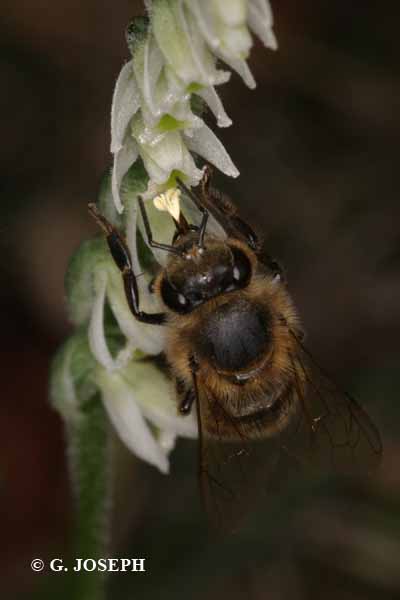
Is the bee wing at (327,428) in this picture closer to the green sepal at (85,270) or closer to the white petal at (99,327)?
the white petal at (99,327)

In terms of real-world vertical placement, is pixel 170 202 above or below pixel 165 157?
below

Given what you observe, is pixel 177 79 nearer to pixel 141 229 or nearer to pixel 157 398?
pixel 141 229

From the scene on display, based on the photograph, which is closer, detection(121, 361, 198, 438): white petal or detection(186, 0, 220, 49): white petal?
detection(186, 0, 220, 49): white petal

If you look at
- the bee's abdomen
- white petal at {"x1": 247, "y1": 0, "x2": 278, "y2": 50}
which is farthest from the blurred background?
white petal at {"x1": 247, "y1": 0, "x2": 278, "y2": 50}

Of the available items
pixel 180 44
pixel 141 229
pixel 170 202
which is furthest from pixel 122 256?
pixel 180 44

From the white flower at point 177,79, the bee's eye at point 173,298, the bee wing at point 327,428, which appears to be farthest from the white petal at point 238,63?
the bee wing at point 327,428

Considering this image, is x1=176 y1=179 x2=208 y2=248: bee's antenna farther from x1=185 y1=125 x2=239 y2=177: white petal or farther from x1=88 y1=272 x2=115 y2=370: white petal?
x1=88 y1=272 x2=115 y2=370: white petal

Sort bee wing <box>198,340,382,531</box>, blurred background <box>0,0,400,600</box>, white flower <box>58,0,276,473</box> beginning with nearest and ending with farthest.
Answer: white flower <box>58,0,276,473</box> → bee wing <box>198,340,382,531</box> → blurred background <box>0,0,400,600</box>

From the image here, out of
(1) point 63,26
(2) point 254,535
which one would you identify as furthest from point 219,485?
(1) point 63,26
